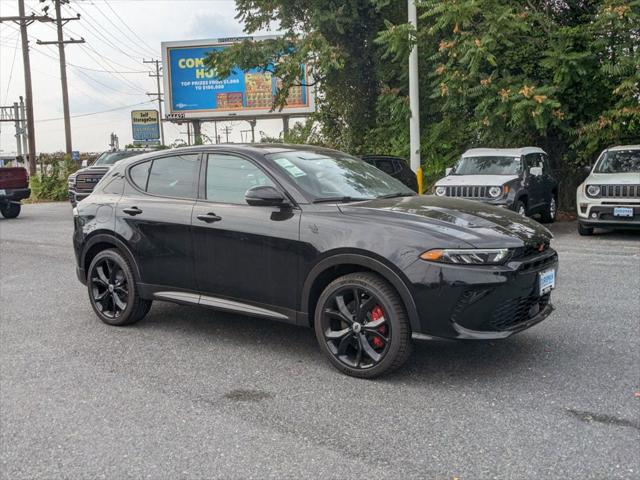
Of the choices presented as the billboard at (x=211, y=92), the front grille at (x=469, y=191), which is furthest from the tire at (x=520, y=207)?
the billboard at (x=211, y=92)

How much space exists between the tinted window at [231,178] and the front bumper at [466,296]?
5.19 ft

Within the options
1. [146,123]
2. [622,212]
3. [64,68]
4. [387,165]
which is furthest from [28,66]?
[622,212]

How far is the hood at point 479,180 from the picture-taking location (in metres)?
13.0

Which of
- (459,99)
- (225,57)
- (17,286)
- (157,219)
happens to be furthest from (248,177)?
(225,57)

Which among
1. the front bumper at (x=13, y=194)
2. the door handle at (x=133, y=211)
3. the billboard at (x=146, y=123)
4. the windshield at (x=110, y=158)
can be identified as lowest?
the front bumper at (x=13, y=194)

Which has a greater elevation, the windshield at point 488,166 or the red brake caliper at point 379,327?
the windshield at point 488,166

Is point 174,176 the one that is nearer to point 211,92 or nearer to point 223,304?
point 223,304

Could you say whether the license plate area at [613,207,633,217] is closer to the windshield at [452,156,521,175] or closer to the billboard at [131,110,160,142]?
the windshield at [452,156,521,175]

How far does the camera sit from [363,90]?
899 inches

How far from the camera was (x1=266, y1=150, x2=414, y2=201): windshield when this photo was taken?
5.24 m

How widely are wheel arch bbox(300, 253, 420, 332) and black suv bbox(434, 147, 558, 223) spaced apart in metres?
8.61

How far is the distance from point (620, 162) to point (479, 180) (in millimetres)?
2686

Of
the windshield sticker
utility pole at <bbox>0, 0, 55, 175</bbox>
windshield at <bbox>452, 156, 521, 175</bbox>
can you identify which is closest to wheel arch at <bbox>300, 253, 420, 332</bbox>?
the windshield sticker

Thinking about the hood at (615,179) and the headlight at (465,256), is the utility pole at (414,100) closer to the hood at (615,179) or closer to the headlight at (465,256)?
the hood at (615,179)
